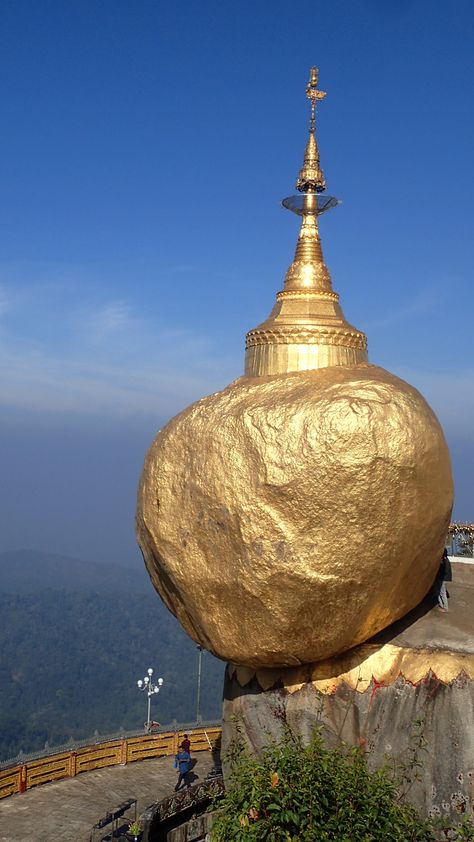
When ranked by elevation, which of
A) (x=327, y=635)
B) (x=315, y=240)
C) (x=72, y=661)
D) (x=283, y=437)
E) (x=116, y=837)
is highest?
(x=315, y=240)

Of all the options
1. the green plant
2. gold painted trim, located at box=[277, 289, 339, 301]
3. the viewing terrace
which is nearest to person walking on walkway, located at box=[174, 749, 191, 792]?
the viewing terrace

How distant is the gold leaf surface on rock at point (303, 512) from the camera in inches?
375

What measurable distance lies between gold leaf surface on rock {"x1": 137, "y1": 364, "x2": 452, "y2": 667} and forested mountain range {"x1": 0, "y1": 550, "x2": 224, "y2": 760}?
46.8m

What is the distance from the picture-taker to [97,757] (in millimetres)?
15773

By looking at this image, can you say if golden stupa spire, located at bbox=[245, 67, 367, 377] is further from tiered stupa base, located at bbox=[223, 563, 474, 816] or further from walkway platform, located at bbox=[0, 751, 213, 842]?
walkway platform, located at bbox=[0, 751, 213, 842]

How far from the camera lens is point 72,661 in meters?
102

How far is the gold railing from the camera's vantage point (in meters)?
14.6

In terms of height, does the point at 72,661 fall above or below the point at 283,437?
below

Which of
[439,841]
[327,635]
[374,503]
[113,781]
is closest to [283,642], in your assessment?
[327,635]

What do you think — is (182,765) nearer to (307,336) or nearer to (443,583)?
(443,583)

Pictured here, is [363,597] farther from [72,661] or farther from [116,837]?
[72,661]

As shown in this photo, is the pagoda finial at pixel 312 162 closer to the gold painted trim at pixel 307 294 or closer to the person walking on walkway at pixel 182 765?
Result: the gold painted trim at pixel 307 294

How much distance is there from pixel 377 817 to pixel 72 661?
100636 millimetres

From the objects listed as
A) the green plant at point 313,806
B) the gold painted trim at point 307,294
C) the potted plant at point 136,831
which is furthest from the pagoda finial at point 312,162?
the potted plant at point 136,831
